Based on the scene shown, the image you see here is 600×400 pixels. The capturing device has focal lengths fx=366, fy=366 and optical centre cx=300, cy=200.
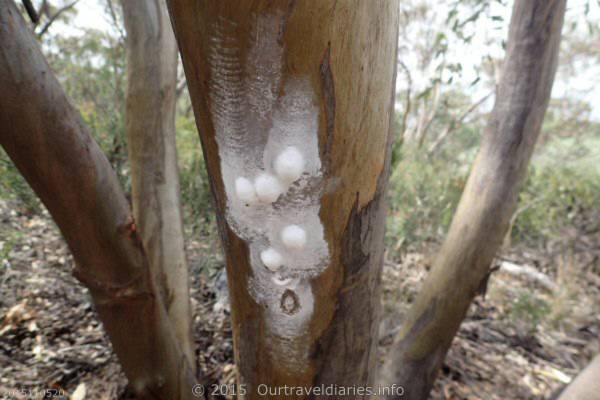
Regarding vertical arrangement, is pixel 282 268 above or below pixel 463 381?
above

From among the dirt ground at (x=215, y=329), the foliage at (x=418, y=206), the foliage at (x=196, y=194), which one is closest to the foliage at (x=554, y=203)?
the dirt ground at (x=215, y=329)

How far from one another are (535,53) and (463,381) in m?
1.31

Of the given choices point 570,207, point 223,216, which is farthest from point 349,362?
point 570,207

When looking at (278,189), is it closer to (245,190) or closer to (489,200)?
(245,190)

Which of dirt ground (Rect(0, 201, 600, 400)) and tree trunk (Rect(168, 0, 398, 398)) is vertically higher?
tree trunk (Rect(168, 0, 398, 398))

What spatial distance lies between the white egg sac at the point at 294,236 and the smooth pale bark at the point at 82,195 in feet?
1.31

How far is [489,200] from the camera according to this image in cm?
110

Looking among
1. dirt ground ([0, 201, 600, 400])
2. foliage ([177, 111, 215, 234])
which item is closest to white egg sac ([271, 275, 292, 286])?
dirt ground ([0, 201, 600, 400])

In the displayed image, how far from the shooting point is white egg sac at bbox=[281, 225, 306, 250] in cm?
46

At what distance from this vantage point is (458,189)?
307 cm

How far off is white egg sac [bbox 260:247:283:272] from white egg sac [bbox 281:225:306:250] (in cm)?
2

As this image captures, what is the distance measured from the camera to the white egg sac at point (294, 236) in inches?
18.0

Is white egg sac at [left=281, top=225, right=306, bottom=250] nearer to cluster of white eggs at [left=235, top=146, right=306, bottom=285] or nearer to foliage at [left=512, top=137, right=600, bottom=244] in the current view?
cluster of white eggs at [left=235, top=146, right=306, bottom=285]

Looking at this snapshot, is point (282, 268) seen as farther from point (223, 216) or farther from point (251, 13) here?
point (251, 13)
